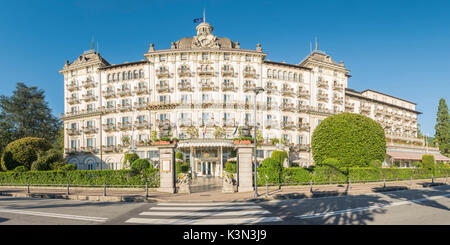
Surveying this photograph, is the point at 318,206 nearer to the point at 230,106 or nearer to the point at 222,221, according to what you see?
the point at 222,221

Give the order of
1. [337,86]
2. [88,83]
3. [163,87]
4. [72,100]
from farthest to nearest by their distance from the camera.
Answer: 1. [337,86]
2. [72,100]
3. [88,83]
4. [163,87]

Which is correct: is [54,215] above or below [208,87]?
below

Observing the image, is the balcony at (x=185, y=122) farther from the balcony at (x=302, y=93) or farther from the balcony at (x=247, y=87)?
the balcony at (x=302, y=93)

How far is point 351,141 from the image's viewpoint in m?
29.1

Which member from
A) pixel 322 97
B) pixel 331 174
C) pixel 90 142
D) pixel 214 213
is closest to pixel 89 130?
pixel 90 142

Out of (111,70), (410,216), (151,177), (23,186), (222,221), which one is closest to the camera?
(222,221)

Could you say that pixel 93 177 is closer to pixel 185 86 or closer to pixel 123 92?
pixel 185 86

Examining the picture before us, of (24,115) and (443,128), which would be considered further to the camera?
(443,128)

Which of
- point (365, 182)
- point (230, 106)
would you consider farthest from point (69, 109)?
point (365, 182)

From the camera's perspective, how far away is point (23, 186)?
22781mm

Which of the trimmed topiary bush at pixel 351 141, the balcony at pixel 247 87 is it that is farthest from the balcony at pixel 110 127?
the trimmed topiary bush at pixel 351 141

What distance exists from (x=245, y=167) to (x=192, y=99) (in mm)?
28644
